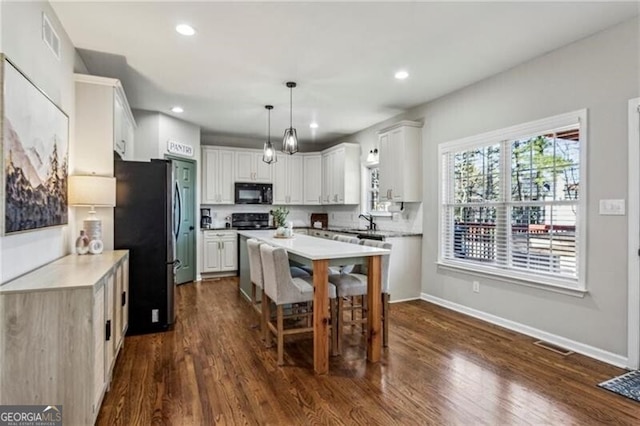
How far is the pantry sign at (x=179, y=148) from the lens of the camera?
5441mm

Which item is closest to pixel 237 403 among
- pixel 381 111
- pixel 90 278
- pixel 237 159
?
pixel 90 278

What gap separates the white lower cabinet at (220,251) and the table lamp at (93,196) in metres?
3.08

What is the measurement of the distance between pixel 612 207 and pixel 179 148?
5.57 m

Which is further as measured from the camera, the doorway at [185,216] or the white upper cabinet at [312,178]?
the white upper cabinet at [312,178]

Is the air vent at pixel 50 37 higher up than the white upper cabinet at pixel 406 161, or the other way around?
the air vent at pixel 50 37

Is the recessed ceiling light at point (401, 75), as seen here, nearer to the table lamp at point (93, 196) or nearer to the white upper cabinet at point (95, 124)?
the white upper cabinet at point (95, 124)

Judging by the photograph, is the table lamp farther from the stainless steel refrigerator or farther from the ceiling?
the ceiling

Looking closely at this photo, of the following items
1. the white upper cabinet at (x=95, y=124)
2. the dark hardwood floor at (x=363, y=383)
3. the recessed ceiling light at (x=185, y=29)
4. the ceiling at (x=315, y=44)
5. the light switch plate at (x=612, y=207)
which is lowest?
the dark hardwood floor at (x=363, y=383)

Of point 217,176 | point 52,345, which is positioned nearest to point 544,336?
point 52,345

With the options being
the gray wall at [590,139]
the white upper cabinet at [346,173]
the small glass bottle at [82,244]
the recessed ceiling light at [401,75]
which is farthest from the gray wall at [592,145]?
the small glass bottle at [82,244]

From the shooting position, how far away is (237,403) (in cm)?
222

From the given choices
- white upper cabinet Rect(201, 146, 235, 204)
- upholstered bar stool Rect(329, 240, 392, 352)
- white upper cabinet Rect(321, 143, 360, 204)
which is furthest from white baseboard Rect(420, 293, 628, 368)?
white upper cabinet Rect(201, 146, 235, 204)

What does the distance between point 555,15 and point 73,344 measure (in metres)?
3.90

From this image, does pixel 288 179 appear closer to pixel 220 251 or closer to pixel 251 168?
pixel 251 168
